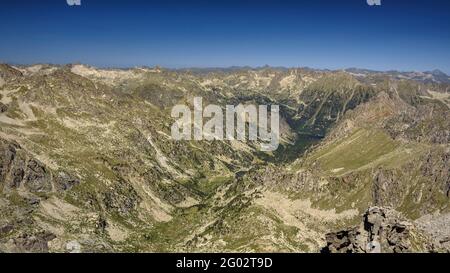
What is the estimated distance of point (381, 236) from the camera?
16488 cm

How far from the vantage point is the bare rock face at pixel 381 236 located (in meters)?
164

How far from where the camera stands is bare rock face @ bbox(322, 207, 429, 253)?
16375 centimetres
